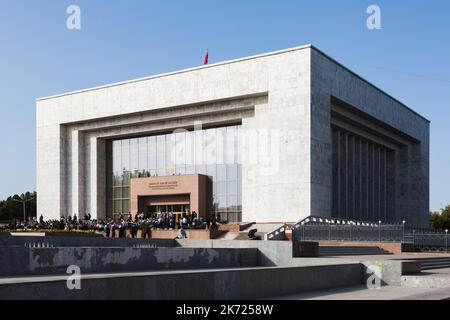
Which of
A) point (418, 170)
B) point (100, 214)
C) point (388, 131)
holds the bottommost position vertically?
point (100, 214)

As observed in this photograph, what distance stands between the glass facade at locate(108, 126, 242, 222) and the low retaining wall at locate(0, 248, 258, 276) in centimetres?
2120

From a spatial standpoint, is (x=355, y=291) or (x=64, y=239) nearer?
(x=355, y=291)

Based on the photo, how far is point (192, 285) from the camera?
880 centimetres

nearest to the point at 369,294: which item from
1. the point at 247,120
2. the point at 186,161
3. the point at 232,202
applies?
the point at 247,120

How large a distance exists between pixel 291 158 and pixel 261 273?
24997 millimetres

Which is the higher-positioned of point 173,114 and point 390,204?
point 173,114

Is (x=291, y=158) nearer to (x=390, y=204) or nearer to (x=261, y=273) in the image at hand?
(x=390, y=204)

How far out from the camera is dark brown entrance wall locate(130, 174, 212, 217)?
127 ft

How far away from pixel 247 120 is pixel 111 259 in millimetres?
25159

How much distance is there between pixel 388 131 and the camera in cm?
4834

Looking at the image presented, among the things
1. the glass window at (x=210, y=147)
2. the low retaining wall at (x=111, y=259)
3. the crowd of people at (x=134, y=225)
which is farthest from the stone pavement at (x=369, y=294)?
the glass window at (x=210, y=147)
